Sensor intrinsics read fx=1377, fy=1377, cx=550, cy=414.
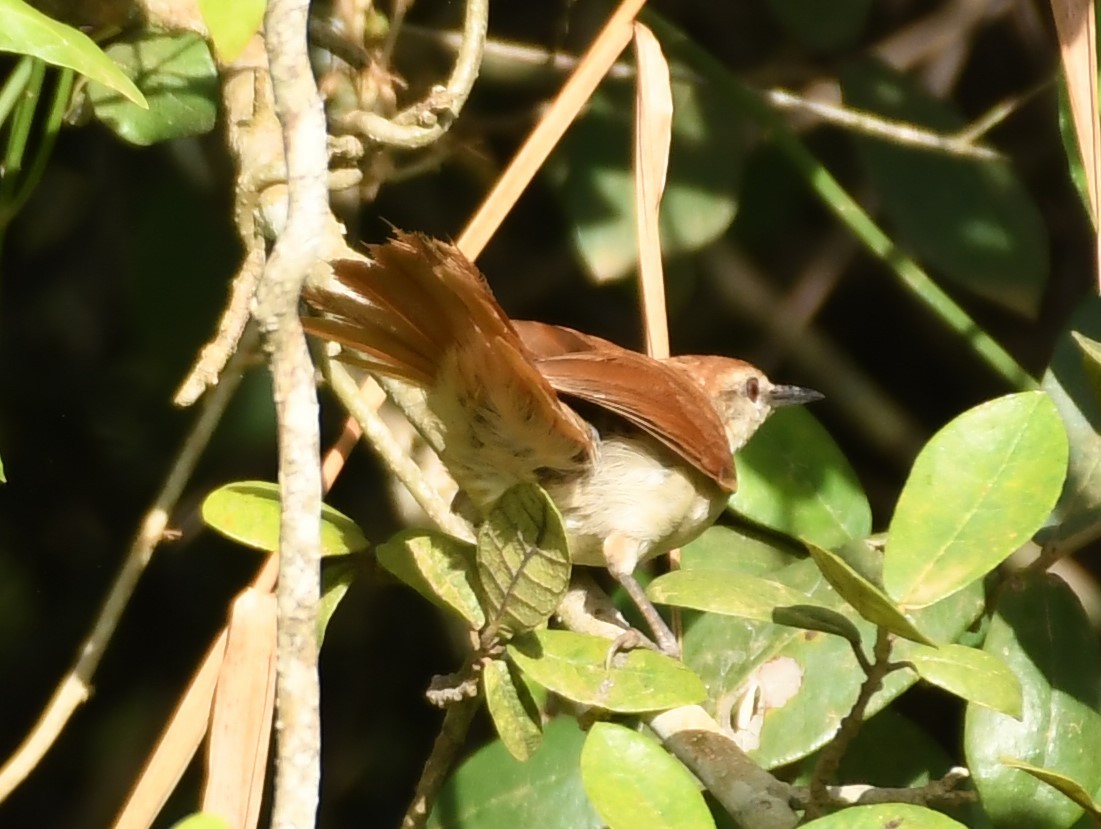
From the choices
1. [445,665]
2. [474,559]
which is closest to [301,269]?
[474,559]

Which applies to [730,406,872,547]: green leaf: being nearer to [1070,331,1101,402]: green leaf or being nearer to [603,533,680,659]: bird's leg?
[603,533,680,659]: bird's leg

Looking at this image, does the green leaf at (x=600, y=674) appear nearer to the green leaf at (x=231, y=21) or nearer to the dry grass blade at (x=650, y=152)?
the green leaf at (x=231, y=21)

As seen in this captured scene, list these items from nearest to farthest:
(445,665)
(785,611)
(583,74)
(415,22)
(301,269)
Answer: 1. (301,269)
2. (785,611)
3. (583,74)
4. (415,22)
5. (445,665)

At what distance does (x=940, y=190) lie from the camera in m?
1.85

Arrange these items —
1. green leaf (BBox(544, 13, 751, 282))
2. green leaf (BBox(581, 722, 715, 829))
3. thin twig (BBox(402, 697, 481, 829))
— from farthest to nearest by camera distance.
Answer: green leaf (BBox(544, 13, 751, 282)) → thin twig (BBox(402, 697, 481, 829)) → green leaf (BBox(581, 722, 715, 829))

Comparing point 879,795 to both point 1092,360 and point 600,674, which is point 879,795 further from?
point 1092,360

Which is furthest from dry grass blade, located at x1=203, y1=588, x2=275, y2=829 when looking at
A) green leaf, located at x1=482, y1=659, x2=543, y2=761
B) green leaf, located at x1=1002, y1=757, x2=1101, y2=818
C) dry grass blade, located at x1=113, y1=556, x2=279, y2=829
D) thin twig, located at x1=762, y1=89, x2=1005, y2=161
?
thin twig, located at x1=762, y1=89, x2=1005, y2=161

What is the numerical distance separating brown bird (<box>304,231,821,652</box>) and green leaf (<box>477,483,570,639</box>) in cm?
23

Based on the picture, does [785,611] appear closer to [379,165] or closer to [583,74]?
[583,74]

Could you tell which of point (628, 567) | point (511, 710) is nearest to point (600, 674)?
point (511, 710)

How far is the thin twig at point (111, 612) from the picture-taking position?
1.29 meters

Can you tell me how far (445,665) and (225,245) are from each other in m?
0.73

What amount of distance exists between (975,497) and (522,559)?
0.34 metres

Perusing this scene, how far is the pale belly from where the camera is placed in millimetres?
1609
